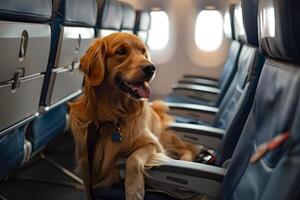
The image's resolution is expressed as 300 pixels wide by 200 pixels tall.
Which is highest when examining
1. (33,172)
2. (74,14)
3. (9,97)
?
(74,14)

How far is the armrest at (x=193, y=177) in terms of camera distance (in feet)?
4.39

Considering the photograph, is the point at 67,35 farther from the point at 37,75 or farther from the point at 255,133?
the point at 255,133

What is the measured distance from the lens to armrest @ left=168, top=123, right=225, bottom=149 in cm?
206

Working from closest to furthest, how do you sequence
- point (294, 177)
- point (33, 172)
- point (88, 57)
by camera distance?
point (294, 177) < point (88, 57) < point (33, 172)

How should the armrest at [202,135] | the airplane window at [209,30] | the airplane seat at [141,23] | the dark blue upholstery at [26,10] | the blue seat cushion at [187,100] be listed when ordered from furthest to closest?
the airplane window at [209,30] → the airplane seat at [141,23] → the blue seat cushion at [187,100] → the armrest at [202,135] → the dark blue upholstery at [26,10]

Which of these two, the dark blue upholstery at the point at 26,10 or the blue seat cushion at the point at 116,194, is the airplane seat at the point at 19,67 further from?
the blue seat cushion at the point at 116,194

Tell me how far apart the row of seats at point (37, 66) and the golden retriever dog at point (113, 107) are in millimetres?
192

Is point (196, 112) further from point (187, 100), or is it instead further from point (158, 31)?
point (158, 31)

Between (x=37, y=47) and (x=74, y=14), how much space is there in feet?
1.40

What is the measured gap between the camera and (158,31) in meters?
5.59

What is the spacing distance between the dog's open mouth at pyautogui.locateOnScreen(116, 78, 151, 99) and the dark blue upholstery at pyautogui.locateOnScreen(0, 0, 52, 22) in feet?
1.54

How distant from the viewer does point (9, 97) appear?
4.61 ft

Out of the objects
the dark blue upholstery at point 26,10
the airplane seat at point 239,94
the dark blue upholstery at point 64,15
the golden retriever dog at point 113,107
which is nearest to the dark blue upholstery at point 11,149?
the golden retriever dog at point 113,107

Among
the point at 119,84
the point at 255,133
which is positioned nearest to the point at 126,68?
the point at 119,84
